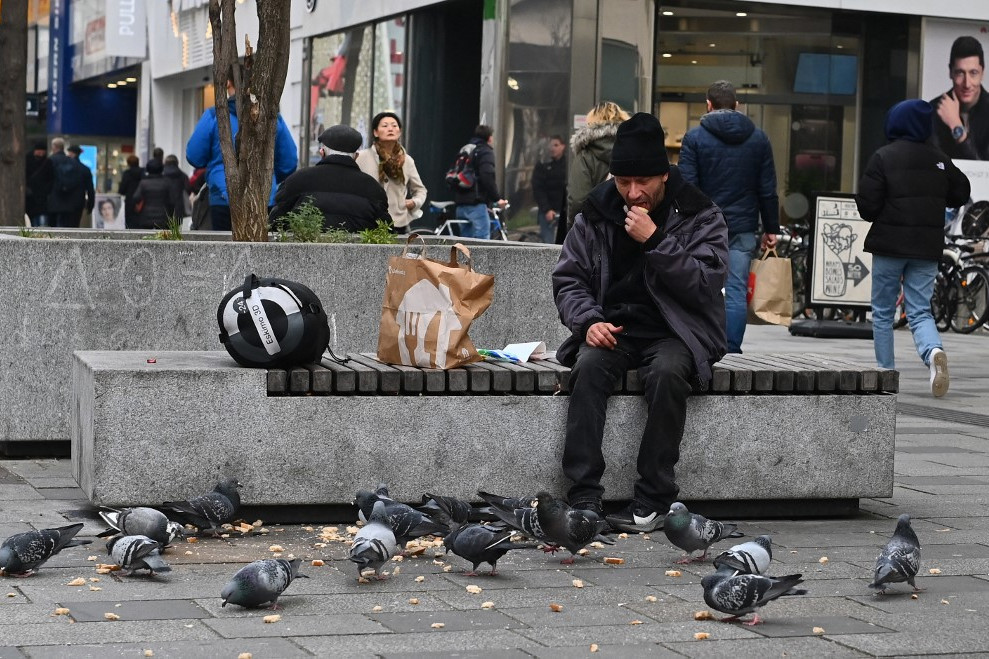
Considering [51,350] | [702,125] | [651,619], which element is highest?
[702,125]

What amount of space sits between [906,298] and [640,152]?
16.5ft

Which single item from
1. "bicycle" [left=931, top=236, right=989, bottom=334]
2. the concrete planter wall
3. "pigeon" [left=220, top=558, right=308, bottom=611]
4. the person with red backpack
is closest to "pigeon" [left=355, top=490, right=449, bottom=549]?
"pigeon" [left=220, top=558, right=308, bottom=611]

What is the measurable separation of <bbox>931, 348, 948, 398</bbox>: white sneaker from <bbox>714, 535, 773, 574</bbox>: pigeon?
20.1ft

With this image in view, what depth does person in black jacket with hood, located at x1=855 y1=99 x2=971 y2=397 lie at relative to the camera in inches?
419

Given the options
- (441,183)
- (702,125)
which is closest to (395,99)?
(441,183)

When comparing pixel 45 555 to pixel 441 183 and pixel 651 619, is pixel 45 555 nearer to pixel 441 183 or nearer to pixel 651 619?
pixel 651 619

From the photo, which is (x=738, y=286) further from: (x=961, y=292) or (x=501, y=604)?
(x=961, y=292)

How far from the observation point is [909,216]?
34.8 ft

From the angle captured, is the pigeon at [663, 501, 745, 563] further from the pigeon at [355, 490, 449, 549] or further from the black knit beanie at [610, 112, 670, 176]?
the black knit beanie at [610, 112, 670, 176]

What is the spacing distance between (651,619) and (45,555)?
187cm

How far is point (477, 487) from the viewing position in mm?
6352

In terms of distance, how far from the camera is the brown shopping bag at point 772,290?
1232 cm

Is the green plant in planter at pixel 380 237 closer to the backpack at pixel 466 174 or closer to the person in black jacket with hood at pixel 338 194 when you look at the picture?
the person in black jacket with hood at pixel 338 194

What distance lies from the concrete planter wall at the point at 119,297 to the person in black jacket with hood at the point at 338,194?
→ 1.64 metres
